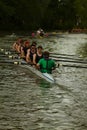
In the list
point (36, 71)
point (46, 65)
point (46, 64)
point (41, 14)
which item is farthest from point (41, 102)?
point (41, 14)

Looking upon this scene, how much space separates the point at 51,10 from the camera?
121 m

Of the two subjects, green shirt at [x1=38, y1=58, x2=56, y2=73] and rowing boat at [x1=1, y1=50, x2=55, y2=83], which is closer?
rowing boat at [x1=1, y1=50, x2=55, y2=83]

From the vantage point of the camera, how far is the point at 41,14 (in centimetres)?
10369

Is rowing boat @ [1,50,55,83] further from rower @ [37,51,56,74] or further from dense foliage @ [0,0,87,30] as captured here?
dense foliage @ [0,0,87,30]

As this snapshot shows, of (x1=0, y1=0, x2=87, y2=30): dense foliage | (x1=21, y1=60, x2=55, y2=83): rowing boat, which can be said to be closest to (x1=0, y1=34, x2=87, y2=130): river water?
(x1=21, y1=60, x2=55, y2=83): rowing boat

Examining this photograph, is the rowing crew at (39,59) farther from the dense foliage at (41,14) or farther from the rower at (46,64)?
the dense foliage at (41,14)

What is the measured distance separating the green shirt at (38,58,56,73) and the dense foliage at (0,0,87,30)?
67.6 metres

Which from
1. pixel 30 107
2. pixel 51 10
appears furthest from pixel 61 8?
pixel 30 107

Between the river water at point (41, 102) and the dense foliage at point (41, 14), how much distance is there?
220 feet

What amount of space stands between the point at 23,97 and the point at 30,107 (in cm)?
191

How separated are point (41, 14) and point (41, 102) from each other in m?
86.5

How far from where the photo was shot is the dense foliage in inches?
3782

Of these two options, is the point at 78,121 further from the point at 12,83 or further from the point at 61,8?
the point at 61,8

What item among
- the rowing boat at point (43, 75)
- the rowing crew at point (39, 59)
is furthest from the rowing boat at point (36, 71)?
the rowing crew at point (39, 59)
